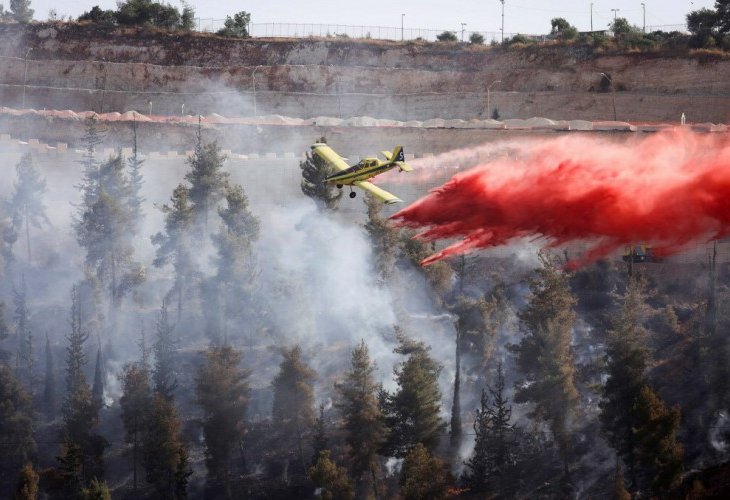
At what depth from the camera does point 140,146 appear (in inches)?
4272

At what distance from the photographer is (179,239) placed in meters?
88.3

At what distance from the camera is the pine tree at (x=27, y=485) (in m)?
68.5

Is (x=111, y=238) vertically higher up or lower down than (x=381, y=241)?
lower down

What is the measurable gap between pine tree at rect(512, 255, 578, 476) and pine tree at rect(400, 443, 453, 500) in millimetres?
8311

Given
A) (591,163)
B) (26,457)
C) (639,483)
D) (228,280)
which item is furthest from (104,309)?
(591,163)

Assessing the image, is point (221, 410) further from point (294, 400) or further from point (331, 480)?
point (331, 480)

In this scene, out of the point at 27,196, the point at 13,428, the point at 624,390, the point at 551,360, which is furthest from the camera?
the point at 27,196

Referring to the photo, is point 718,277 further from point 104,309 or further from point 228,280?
point 104,309

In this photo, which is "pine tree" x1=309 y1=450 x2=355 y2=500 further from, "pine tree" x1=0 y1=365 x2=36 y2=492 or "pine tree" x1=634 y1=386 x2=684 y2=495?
"pine tree" x1=0 y1=365 x2=36 y2=492

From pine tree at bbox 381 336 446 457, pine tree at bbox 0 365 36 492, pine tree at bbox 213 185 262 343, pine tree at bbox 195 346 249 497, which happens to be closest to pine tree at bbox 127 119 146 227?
pine tree at bbox 213 185 262 343

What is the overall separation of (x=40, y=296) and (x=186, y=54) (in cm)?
4387

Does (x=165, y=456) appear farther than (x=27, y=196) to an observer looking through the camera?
No

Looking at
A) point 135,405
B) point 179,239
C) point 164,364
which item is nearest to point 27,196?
point 179,239

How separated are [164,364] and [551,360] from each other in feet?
84.4
